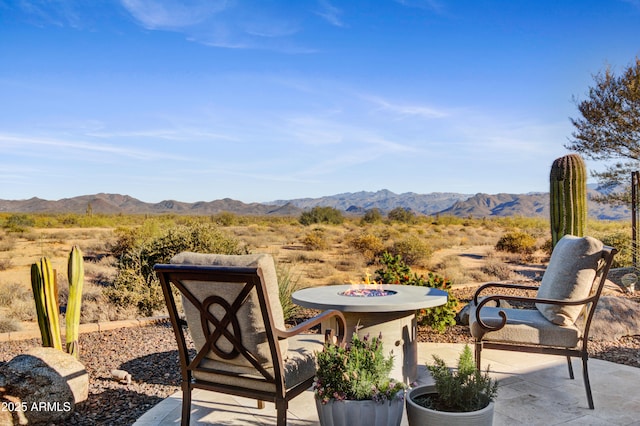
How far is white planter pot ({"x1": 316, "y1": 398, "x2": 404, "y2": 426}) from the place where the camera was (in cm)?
284

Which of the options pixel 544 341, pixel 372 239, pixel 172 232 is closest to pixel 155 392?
pixel 544 341

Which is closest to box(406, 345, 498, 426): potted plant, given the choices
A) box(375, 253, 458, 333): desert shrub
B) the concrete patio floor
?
the concrete patio floor

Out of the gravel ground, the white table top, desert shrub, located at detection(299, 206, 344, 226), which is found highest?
desert shrub, located at detection(299, 206, 344, 226)

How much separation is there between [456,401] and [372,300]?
133 centimetres

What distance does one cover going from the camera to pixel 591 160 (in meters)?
17.1

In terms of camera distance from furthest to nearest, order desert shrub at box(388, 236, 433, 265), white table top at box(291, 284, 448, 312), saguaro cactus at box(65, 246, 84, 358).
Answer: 1. desert shrub at box(388, 236, 433, 265)
2. saguaro cactus at box(65, 246, 84, 358)
3. white table top at box(291, 284, 448, 312)

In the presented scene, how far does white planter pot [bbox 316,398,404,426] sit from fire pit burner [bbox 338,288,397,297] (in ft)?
5.23

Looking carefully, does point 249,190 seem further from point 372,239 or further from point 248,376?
point 248,376

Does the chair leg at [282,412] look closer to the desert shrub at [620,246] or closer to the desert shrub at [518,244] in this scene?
the desert shrub at [620,246]

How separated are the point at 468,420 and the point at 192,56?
40.8 ft

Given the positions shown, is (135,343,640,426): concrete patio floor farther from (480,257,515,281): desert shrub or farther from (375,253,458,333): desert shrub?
(480,257,515,281): desert shrub

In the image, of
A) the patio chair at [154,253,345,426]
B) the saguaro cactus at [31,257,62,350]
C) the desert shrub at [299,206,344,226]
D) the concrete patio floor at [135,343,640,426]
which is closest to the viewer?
the patio chair at [154,253,345,426]

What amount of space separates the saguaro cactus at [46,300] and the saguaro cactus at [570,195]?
7.14 m

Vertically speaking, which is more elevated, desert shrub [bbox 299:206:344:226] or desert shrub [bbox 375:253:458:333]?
desert shrub [bbox 299:206:344:226]
